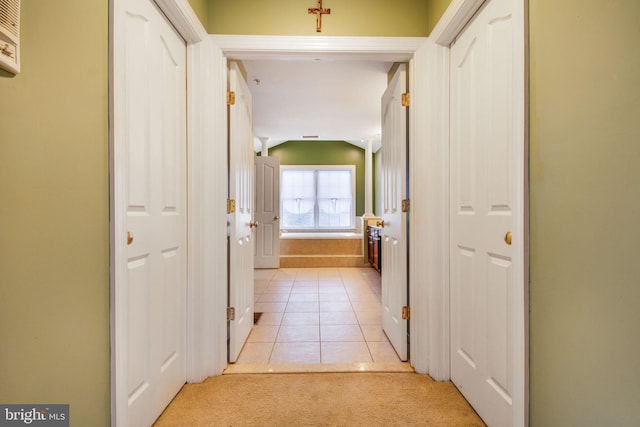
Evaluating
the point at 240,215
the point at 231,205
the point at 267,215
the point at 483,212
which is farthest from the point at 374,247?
the point at 483,212

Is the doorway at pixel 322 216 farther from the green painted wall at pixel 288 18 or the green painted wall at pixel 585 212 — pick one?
the green painted wall at pixel 585 212

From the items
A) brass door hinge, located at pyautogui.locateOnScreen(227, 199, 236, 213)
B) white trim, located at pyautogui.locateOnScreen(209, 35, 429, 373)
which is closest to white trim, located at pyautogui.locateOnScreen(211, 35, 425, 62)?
white trim, located at pyautogui.locateOnScreen(209, 35, 429, 373)

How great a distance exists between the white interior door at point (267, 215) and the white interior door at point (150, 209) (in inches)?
154

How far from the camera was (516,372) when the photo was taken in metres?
1.22

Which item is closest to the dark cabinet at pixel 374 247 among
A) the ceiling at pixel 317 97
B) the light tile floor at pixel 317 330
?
the light tile floor at pixel 317 330

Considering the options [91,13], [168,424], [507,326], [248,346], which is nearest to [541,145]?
[507,326]

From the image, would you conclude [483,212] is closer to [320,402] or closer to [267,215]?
[320,402]

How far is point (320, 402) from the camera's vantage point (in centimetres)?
171

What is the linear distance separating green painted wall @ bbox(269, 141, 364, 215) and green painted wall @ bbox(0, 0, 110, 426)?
22.6 ft

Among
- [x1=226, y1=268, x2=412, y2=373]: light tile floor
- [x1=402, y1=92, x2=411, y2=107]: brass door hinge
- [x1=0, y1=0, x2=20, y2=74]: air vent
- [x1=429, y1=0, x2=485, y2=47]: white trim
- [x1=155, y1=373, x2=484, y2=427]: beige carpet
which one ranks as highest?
[x1=429, y1=0, x2=485, y2=47]: white trim

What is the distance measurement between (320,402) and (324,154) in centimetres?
680

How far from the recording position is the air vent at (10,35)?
32.2 inches

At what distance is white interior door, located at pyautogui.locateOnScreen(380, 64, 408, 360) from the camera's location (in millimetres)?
2117

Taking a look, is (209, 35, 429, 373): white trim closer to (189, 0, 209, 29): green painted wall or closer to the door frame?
the door frame
